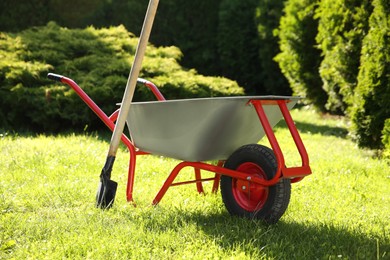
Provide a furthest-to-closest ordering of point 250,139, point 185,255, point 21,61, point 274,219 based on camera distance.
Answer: point 21,61
point 250,139
point 274,219
point 185,255

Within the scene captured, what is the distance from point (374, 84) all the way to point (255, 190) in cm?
276

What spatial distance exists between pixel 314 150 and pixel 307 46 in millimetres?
2658

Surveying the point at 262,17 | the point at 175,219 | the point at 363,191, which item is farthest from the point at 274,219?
the point at 262,17

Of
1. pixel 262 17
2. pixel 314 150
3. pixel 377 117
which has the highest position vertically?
pixel 262 17

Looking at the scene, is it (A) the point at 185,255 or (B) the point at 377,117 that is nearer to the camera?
(A) the point at 185,255

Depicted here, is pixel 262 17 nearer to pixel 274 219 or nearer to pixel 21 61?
pixel 21 61

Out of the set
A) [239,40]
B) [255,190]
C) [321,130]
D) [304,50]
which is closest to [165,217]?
[255,190]

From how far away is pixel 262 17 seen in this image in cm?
1012

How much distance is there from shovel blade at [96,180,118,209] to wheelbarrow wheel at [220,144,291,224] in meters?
0.63

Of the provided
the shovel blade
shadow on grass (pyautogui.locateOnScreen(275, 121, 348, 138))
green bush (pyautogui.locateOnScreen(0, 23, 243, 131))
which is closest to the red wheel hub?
the shovel blade

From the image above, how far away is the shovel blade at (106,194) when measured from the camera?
328 cm

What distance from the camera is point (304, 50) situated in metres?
8.12

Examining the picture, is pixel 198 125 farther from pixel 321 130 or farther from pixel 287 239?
pixel 321 130

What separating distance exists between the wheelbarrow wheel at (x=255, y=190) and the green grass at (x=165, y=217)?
0.24 ft
